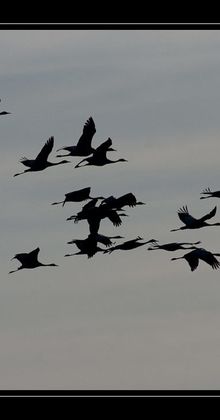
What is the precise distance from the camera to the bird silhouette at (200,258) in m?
44.4

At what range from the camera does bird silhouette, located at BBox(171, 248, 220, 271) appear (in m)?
44.4

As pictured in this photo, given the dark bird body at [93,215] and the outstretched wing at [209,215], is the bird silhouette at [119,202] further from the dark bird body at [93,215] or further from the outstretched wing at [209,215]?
the outstretched wing at [209,215]

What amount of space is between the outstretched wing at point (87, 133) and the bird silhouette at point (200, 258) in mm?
4743

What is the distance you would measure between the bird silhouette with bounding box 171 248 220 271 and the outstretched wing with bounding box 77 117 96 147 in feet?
15.6

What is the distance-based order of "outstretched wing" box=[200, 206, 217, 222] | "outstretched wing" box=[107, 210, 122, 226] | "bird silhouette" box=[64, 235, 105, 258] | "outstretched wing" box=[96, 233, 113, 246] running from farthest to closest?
"outstretched wing" box=[107, 210, 122, 226]
"outstretched wing" box=[96, 233, 113, 246]
"bird silhouette" box=[64, 235, 105, 258]
"outstretched wing" box=[200, 206, 217, 222]

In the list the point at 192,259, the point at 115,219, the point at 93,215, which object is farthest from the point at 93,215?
the point at 192,259

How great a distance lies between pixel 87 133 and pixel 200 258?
17.5ft

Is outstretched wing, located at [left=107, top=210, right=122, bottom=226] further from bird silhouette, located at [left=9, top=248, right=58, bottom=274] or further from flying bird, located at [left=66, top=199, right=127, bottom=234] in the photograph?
bird silhouette, located at [left=9, top=248, right=58, bottom=274]

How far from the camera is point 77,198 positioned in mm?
46750
